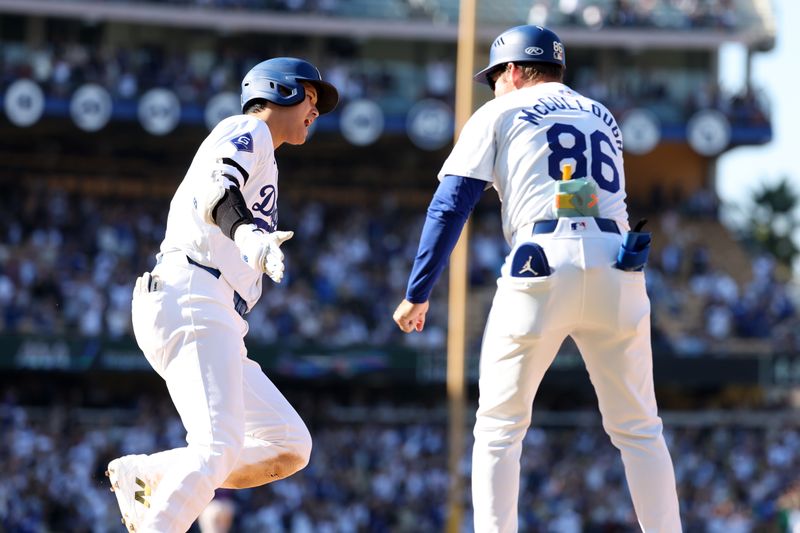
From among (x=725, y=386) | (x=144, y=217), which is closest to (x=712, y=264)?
(x=725, y=386)

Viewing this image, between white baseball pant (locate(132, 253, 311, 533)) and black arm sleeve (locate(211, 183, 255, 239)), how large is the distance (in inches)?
16.2

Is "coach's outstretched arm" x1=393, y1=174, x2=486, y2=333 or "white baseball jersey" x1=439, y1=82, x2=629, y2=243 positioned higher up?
"white baseball jersey" x1=439, y1=82, x2=629, y2=243

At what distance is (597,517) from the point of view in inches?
838

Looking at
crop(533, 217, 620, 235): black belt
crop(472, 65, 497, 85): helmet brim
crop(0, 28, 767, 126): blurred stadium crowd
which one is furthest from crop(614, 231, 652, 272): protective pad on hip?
crop(0, 28, 767, 126): blurred stadium crowd

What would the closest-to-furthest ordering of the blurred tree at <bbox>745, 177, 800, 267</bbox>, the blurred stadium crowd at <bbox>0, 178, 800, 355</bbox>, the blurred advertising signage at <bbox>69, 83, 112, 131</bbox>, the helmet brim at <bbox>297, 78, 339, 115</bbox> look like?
1. the helmet brim at <bbox>297, 78, 339, 115</bbox>
2. the blurred stadium crowd at <bbox>0, 178, 800, 355</bbox>
3. the blurred advertising signage at <bbox>69, 83, 112, 131</bbox>
4. the blurred tree at <bbox>745, 177, 800, 267</bbox>

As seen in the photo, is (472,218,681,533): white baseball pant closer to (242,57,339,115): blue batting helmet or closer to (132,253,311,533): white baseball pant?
(132,253,311,533): white baseball pant

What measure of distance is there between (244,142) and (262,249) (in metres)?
0.72

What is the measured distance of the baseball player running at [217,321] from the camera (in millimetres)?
5383

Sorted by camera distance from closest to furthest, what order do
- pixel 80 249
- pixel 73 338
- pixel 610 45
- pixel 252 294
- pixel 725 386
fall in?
pixel 252 294, pixel 73 338, pixel 80 249, pixel 725 386, pixel 610 45

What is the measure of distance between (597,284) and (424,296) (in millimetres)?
668

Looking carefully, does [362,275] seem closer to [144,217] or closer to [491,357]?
[144,217]

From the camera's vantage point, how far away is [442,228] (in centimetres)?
539

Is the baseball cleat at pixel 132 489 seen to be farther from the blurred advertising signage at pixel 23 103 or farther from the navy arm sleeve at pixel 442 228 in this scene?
the blurred advertising signage at pixel 23 103

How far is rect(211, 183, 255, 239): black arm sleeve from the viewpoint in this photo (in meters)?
5.21
